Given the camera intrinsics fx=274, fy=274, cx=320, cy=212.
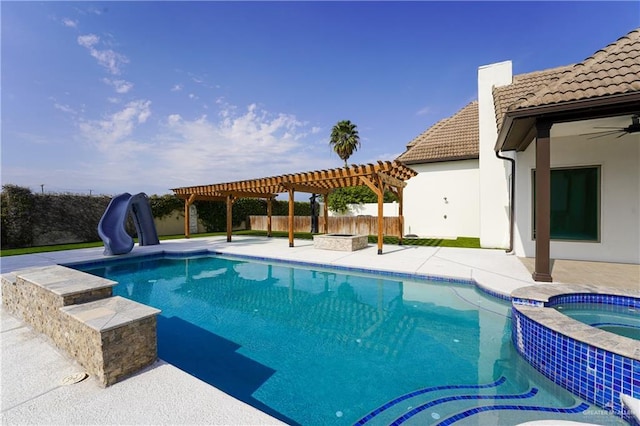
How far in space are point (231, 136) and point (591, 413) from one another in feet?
61.8

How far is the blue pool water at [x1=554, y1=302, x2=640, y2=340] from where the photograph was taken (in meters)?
4.29

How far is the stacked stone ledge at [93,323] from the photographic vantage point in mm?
2643

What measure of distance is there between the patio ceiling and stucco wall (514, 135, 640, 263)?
5120mm

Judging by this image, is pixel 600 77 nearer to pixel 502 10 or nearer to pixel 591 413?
pixel 591 413

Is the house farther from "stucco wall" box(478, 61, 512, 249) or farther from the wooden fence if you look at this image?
the wooden fence

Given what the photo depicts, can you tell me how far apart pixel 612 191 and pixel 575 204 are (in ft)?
2.84

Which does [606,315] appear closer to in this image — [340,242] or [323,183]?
[340,242]

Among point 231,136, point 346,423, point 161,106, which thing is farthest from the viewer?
point 231,136

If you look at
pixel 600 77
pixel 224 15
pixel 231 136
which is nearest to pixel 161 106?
pixel 231 136

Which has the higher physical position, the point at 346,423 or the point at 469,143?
the point at 469,143

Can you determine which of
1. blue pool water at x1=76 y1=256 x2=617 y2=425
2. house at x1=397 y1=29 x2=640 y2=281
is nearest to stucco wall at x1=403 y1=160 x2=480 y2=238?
house at x1=397 y1=29 x2=640 y2=281

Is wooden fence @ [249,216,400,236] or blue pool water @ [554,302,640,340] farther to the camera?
wooden fence @ [249,216,400,236]

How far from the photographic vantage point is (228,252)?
11.9m

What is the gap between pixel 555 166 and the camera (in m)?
8.66
